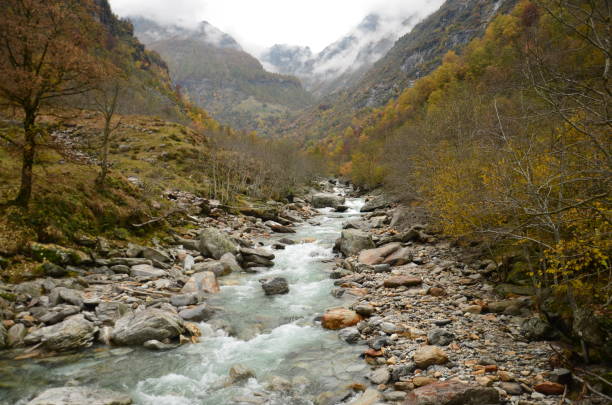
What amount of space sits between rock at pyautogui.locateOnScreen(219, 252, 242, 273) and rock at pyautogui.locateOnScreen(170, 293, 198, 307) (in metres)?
5.28

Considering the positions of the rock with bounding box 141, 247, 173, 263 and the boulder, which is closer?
the rock with bounding box 141, 247, 173, 263

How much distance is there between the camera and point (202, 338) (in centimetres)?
1191

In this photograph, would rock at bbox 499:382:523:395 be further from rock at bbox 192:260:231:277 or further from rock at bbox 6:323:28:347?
rock at bbox 192:260:231:277

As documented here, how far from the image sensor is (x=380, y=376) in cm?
897

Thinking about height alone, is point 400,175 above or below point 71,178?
below

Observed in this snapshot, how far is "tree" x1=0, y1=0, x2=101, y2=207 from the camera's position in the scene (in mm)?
12977

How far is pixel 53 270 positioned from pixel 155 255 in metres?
5.53

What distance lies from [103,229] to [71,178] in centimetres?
387

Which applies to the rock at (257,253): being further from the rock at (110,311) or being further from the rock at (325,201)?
the rock at (325,201)

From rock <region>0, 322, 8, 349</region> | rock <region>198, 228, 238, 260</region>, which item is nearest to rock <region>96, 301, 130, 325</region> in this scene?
rock <region>0, 322, 8, 349</region>

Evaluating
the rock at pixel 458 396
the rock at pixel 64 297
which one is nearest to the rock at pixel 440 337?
the rock at pixel 458 396

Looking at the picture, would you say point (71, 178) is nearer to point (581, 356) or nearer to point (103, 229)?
point (103, 229)

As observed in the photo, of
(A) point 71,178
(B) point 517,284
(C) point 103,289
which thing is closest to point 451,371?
(B) point 517,284

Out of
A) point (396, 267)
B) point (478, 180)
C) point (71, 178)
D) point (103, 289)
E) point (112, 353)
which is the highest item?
point (71, 178)
